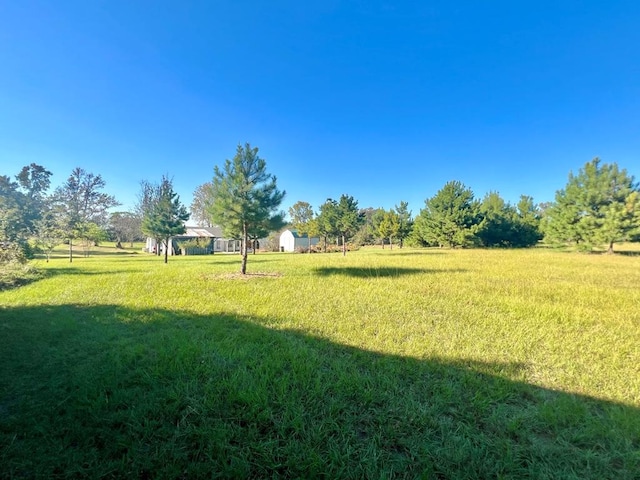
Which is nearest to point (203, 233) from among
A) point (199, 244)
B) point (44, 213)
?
point (199, 244)

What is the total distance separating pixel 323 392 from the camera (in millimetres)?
2705

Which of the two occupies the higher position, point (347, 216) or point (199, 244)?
point (347, 216)

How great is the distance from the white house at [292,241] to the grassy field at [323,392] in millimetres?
32811

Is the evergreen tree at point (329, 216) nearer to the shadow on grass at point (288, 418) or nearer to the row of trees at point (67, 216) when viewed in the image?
the row of trees at point (67, 216)

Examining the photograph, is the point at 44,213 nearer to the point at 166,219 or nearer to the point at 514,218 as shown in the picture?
the point at 166,219

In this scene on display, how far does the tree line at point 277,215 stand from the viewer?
10.4 m

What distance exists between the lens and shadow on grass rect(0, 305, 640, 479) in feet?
6.13

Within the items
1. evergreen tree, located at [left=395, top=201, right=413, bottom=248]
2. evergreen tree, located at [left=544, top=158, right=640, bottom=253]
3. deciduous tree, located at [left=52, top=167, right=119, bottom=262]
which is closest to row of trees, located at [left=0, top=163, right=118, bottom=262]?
deciduous tree, located at [left=52, top=167, right=119, bottom=262]

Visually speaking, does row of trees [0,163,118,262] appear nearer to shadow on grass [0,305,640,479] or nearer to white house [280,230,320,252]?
shadow on grass [0,305,640,479]

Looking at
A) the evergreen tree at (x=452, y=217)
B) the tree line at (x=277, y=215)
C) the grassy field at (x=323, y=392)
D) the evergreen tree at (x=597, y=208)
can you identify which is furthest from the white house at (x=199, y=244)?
the evergreen tree at (x=597, y=208)

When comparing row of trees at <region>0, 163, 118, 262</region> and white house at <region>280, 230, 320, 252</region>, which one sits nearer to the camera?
row of trees at <region>0, 163, 118, 262</region>

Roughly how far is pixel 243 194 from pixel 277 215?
1.57 metres

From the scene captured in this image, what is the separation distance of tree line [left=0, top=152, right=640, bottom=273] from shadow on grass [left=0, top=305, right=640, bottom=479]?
24.8 ft

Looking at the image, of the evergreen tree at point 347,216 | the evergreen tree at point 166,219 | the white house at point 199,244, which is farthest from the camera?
the white house at point 199,244
